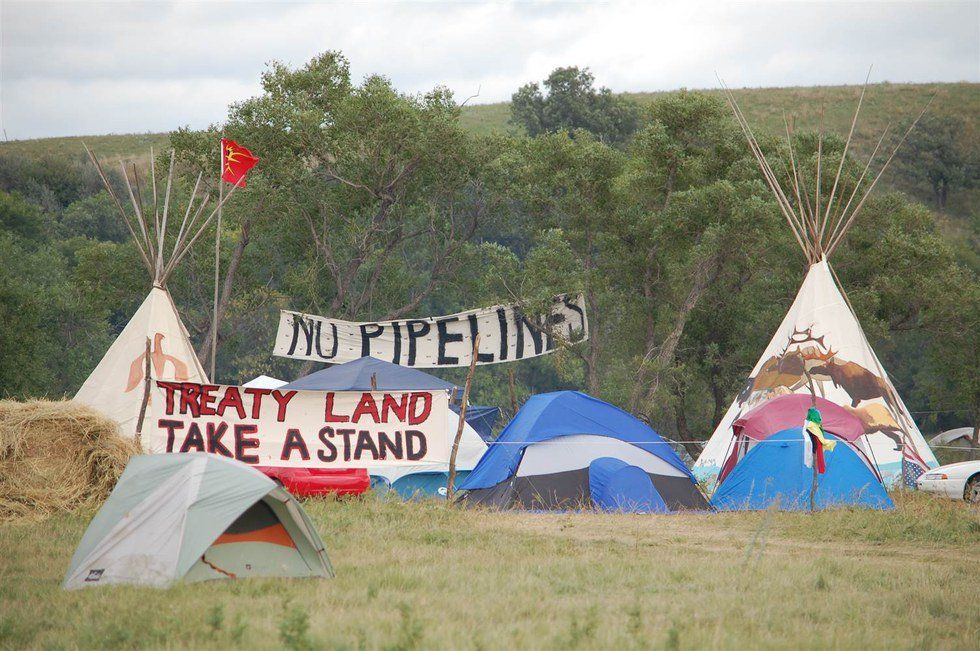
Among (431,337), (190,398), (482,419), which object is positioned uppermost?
(431,337)

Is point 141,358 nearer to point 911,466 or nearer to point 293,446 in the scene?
point 293,446

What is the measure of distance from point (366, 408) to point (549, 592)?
22.2 feet

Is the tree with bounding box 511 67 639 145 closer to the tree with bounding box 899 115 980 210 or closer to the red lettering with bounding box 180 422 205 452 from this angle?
the tree with bounding box 899 115 980 210

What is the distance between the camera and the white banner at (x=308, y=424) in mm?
14578

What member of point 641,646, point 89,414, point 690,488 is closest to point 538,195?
point 690,488

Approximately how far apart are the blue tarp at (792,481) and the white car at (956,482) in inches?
53.3

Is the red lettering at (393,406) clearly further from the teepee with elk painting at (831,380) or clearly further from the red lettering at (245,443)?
the teepee with elk painting at (831,380)

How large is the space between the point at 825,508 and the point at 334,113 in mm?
16807

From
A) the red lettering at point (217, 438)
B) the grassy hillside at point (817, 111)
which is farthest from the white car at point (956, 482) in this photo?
the grassy hillside at point (817, 111)

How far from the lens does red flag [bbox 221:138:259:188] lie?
2128 cm

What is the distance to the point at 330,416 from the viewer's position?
14930mm

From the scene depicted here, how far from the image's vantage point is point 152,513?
8828mm

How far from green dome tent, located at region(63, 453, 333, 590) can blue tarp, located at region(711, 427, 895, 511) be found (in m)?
7.85

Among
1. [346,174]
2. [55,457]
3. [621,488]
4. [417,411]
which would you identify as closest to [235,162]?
[346,174]
